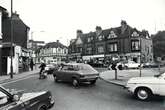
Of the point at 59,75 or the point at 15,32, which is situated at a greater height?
the point at 15,32

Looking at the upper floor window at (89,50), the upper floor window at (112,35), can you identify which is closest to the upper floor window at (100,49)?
the upper floor window at (89,50)

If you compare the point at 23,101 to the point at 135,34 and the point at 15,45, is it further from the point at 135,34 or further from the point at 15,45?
the point at 135,34

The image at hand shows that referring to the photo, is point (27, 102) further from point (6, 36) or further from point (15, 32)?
point (15, 32)

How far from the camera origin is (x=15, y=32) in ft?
114

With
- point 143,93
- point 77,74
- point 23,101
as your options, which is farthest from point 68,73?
point 23,101

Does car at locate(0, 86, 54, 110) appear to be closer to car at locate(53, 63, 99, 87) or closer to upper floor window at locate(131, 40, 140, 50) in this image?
car at locate(53, 63, 99, 87)

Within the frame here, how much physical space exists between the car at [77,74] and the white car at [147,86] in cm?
447

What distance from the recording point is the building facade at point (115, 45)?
53.7m

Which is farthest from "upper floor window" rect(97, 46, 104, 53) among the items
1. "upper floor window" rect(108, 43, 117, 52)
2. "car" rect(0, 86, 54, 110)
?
"car" rect(0, 86, 54, 110)

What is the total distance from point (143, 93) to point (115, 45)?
160 feet

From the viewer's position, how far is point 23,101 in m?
4.80

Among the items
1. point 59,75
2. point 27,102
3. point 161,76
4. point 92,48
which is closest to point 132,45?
point 92,48

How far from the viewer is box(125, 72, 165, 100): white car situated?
8.91 m

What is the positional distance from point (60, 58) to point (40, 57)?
12277 millimetres
